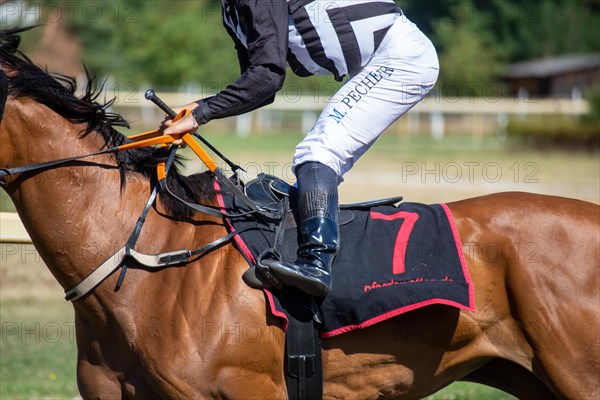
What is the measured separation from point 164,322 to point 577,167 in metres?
15.6

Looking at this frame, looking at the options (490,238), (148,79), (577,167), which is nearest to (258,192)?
(490,238)

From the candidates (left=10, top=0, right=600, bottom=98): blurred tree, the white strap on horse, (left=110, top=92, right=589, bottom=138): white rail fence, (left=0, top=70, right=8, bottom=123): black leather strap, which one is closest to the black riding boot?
the white strap on horse

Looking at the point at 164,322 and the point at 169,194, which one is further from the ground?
the point at 169,194

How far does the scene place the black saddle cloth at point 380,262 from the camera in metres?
3.44

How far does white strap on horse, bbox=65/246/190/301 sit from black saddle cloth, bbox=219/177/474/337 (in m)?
0.27

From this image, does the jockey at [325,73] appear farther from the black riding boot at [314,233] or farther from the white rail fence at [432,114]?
the white rail fence at [432,114]

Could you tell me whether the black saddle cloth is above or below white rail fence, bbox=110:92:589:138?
below

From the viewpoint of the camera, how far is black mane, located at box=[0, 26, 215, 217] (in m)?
3.42

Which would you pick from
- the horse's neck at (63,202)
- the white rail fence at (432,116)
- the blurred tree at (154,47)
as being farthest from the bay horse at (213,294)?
the blurred tree at (154,47)

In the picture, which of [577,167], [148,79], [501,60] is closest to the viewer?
[577,167]

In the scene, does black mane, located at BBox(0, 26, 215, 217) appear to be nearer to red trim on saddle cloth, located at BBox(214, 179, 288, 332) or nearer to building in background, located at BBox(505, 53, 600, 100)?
red trim on saddle cloth, located at BBox(214, 179, 288, 332)

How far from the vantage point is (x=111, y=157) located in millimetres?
3572

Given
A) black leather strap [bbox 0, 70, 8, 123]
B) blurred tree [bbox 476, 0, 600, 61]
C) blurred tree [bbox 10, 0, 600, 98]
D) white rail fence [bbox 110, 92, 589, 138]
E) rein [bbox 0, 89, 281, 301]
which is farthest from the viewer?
blurred tree [bbox 476, 0, 600, 61]

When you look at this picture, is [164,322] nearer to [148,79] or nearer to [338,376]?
[338,376]
